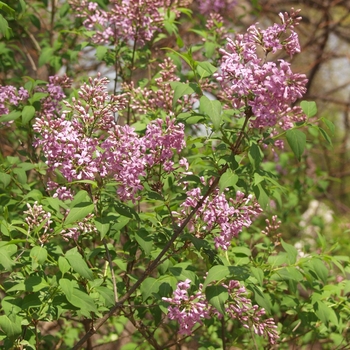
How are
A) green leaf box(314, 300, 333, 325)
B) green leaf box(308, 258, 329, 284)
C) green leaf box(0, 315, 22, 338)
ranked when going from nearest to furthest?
green leaf box(0, 315, 22, 338) → green leaf box(308, 258, 329, 284) → green leaf box(314, 300, 333, 325)

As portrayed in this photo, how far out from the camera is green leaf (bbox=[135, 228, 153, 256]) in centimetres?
257

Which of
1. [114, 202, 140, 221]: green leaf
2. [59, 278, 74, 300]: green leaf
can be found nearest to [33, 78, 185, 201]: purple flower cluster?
[114, 202, 140, 221]: green leaf

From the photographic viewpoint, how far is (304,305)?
3.36 meters

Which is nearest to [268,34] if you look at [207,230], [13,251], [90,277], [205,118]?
[205,118]

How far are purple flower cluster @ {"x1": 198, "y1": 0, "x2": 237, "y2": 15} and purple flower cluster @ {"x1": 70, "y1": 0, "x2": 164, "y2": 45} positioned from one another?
1.03m

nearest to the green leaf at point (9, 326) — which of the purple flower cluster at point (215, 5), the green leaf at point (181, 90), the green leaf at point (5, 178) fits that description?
the green leaf at point (5, 178)

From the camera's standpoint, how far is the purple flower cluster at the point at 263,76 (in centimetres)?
223

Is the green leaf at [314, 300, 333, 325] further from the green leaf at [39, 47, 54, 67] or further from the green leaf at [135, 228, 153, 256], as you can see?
the green leaf at [39, 47, 54, 67]

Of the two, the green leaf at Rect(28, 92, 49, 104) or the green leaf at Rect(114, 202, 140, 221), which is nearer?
the green leaf at Rect(114, 202, 140, 221)

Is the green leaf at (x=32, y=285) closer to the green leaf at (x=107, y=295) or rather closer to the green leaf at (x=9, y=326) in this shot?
the green leaf at (x=9, y=326)

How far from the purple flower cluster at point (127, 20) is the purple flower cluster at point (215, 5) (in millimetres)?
1030

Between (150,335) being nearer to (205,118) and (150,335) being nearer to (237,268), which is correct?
(237,268)

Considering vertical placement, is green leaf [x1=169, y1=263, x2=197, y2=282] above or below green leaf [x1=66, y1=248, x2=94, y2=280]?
above

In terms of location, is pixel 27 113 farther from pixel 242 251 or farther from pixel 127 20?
pixel 242 251
